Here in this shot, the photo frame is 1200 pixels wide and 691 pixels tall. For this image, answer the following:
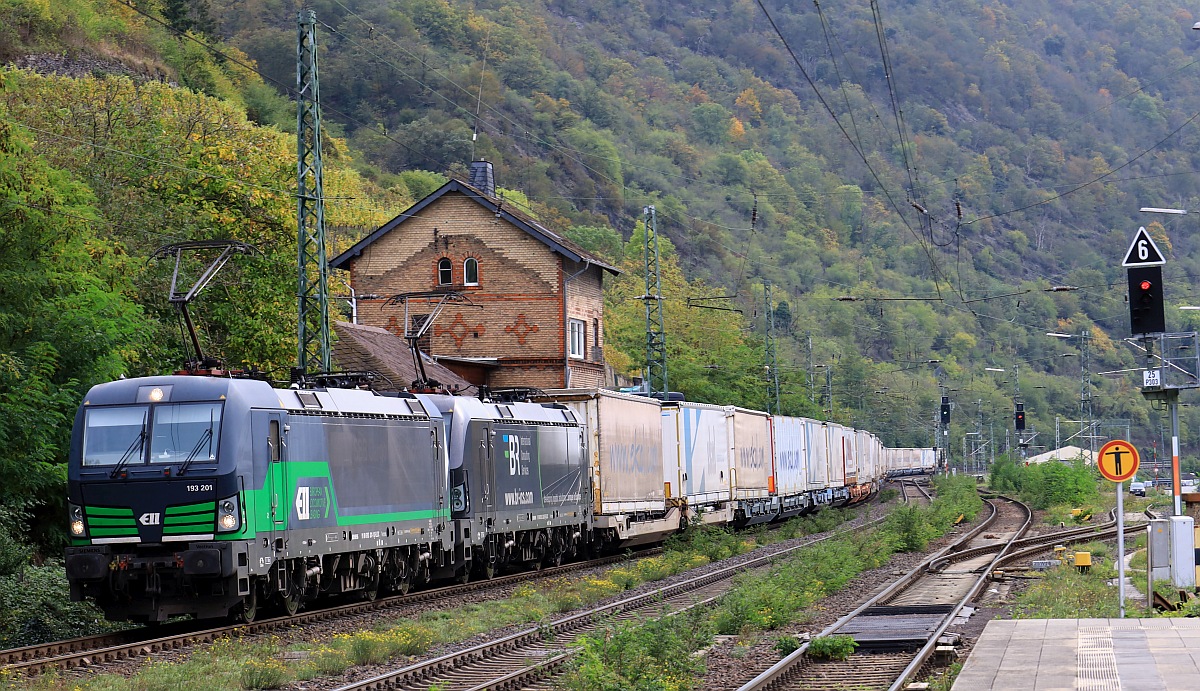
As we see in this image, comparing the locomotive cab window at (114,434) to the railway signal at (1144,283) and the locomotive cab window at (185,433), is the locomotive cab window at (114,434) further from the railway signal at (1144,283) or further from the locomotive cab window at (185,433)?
the railway signal at (1144,283)

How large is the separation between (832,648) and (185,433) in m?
8.46

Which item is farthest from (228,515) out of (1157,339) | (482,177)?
(482,177)

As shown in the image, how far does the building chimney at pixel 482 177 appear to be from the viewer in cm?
5598

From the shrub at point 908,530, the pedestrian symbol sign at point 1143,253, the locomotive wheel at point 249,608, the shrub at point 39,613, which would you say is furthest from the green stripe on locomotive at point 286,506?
the shrub at point 908,530

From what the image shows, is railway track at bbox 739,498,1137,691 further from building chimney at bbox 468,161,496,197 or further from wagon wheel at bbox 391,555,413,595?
building chimney at bbox 468,161,496,197

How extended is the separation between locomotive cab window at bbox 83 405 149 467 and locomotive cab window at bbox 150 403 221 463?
0.19m

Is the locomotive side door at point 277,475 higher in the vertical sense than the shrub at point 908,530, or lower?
higher

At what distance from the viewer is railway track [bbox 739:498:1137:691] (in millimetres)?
13789

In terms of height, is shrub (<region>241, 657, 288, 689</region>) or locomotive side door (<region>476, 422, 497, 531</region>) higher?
locomotive side door (<region>476, 422, 497, 531</region>)

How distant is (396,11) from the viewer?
142 metres

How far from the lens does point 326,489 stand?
63.8 ft

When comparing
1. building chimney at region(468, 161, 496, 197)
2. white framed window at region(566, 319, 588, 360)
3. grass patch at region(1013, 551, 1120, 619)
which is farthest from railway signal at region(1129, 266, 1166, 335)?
building chimney at region(468, 161, 496, 197)

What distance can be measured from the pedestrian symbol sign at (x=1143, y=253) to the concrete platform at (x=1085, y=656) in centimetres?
701

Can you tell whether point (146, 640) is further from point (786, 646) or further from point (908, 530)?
point (908, 530)
